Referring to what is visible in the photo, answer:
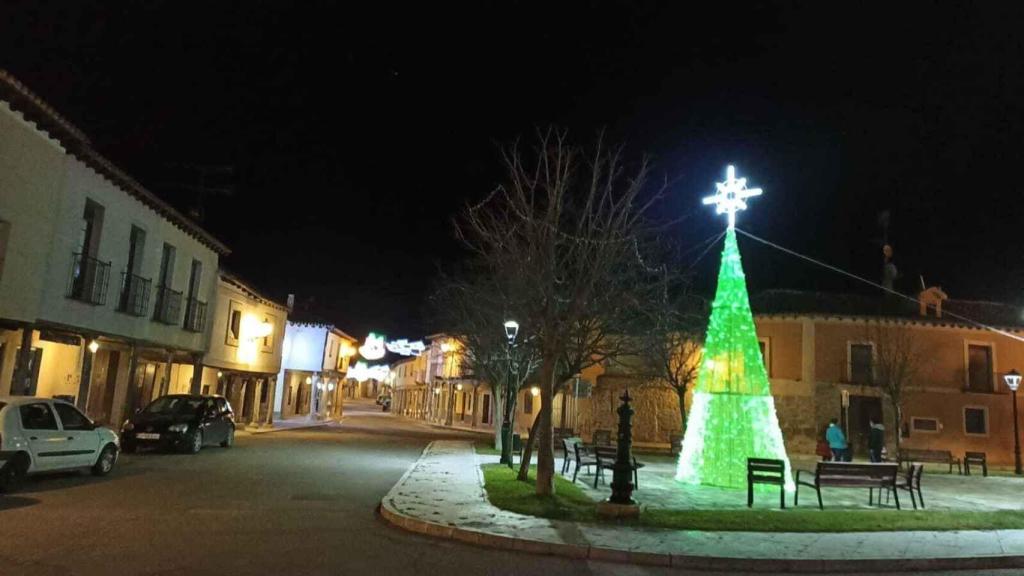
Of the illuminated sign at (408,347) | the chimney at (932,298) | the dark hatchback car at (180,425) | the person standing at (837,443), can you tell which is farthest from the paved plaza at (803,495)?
the illuminated sign at (408,347)

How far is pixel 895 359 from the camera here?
29406 millimetres

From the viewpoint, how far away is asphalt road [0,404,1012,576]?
7.11m

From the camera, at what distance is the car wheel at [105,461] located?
43.6ft

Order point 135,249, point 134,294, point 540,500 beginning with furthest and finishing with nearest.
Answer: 1. point 135,249
2. point 134,294
3. point 540,500

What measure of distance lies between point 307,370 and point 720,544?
39.2 metres

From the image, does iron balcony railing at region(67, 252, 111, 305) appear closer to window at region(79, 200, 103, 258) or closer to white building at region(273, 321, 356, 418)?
window at region(79, 200, 103, 258)

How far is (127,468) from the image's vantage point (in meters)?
14.9

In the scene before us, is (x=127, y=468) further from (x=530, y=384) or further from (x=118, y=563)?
(x=530, y=384)

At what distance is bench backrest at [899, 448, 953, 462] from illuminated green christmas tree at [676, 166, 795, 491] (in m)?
11.9

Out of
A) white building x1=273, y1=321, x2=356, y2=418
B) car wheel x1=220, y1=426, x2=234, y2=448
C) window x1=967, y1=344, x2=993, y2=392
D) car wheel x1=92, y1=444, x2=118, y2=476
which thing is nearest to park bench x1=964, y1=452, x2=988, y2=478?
window x1=967, y1=344, x2=993, y2=392

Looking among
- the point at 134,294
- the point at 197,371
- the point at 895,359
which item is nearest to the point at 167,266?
the point at 134,294

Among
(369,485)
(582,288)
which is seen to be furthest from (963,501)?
(369,485)

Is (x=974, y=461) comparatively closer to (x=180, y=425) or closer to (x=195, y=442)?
(x=195, y=442)

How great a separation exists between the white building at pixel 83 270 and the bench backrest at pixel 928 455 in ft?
82.4
